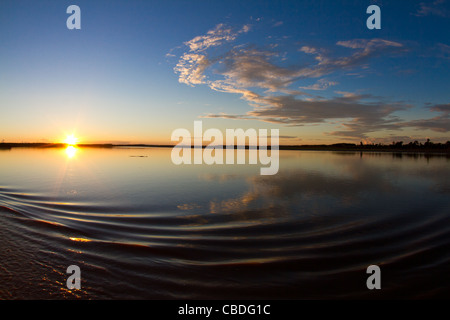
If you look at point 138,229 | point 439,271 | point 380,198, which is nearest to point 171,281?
point 138,229

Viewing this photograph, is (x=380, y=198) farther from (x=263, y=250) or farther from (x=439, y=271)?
(x=263, y=250)

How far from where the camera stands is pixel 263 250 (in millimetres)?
7832

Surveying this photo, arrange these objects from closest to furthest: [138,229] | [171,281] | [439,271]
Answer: [171,281] → [439,271] → [138,229]

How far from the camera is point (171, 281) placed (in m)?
5.92

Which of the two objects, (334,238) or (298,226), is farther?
(298,226)

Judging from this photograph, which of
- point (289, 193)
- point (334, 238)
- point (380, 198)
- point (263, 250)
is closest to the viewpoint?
point (263, 250)

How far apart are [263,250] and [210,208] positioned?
18.5 ft
